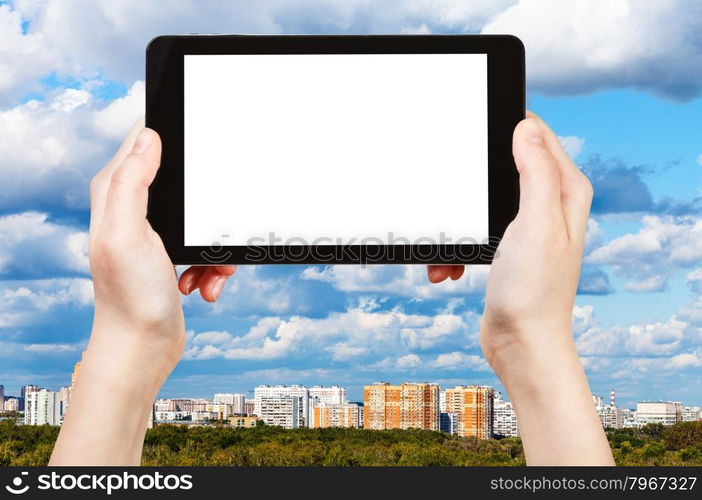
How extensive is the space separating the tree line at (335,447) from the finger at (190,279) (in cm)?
1895

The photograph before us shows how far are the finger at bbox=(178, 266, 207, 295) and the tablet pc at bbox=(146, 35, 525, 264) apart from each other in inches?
22.9

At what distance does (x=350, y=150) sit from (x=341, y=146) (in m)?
0.06

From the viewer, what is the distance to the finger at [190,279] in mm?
4773

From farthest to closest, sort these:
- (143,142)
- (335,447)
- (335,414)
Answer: (335,414) < (335,447) < (143,142)

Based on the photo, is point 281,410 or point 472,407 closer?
point 472,407

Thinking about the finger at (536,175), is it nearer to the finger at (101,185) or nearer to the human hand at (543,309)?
the human hand at (543,309)

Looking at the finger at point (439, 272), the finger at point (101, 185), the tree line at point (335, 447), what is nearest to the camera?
the finger at point (101, 185)

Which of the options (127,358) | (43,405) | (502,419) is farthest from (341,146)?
(43,405)

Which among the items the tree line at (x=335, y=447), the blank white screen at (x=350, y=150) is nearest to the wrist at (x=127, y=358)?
the blank white screen at (x=350, y=150)

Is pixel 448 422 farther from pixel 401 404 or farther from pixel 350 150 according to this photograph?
pixel 350 150

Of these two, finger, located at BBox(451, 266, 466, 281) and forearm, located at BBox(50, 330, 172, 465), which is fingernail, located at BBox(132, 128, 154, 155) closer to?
forearm, located at BBox(50, 330, 172, 465)

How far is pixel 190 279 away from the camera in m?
4.82

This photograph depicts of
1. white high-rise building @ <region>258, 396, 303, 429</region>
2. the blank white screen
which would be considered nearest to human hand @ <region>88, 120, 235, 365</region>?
the blank white screen

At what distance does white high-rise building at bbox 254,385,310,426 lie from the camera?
33750 mm
